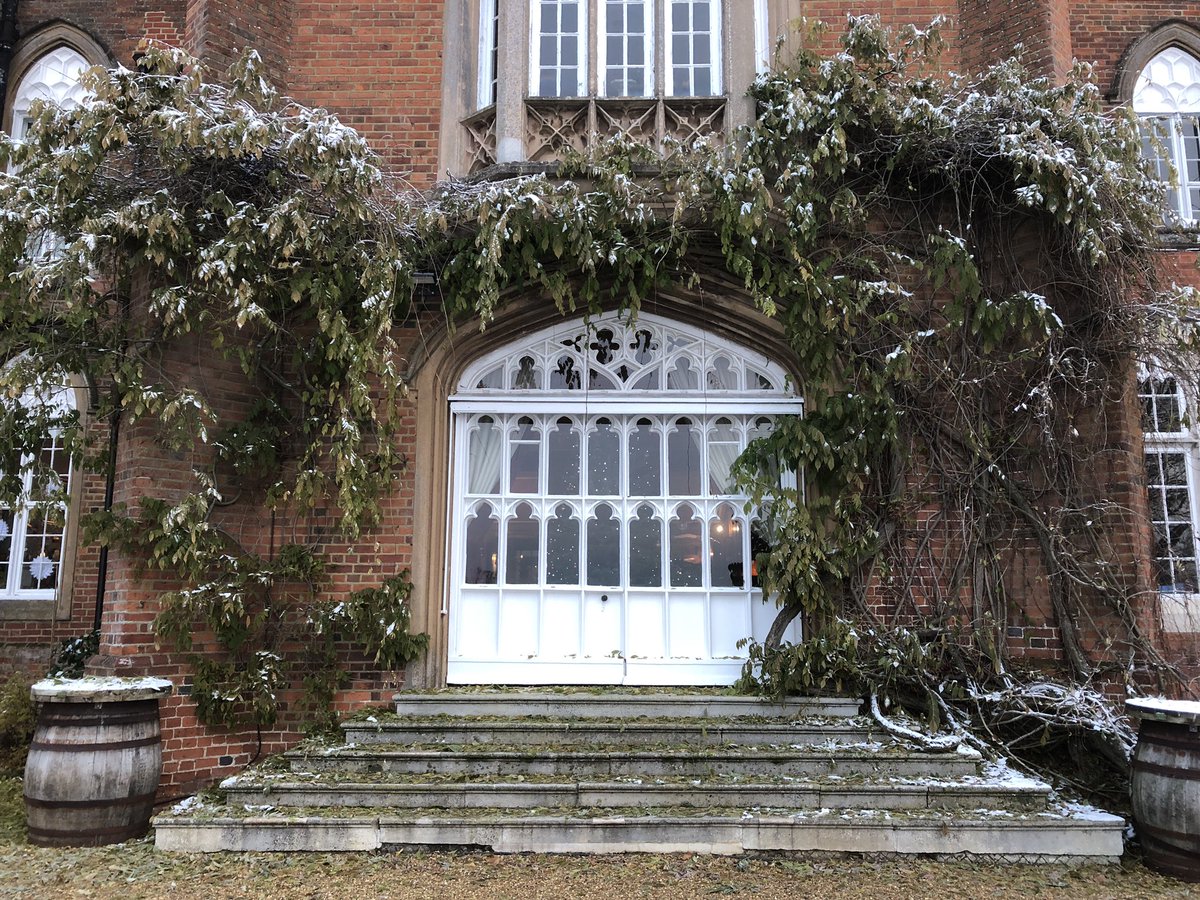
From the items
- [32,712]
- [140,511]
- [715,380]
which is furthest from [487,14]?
[32,712]

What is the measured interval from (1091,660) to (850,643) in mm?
1795

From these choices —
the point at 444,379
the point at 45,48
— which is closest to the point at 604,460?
the point at 444,379

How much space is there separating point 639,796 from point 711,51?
573 centimetres

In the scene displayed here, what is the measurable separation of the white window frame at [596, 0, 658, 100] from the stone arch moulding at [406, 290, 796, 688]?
66.3 inches

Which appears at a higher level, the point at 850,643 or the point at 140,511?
the point at 140,511

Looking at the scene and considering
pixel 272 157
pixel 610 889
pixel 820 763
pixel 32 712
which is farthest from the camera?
pixel 32 712

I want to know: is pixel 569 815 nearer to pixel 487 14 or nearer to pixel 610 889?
pixel 610 889

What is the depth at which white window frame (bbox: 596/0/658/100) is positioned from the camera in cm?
713

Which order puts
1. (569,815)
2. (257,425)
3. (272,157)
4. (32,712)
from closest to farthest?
(569,815) < (272,157) < (257,425) < (32,712)

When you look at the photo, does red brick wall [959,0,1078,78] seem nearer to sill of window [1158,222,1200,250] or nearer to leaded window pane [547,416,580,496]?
sill of window [1158,222,1200,250]

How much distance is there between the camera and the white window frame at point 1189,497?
703 cm

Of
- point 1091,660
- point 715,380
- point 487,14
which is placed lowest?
point 1091,660

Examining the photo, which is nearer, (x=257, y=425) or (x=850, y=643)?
(x=850, y=643)

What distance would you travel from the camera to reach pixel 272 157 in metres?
6.18
